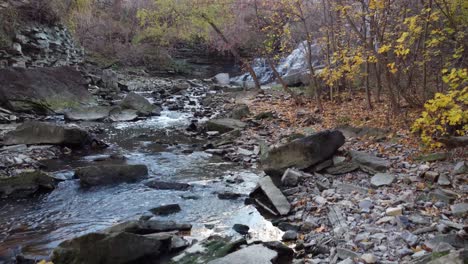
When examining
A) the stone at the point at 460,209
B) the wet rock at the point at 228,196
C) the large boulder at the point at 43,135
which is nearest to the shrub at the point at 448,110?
the stone at the point at 460,209

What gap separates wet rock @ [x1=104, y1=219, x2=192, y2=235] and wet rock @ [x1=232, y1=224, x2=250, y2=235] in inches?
27.9

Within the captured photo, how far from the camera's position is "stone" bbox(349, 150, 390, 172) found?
24.3ft

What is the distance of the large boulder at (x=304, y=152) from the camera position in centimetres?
827

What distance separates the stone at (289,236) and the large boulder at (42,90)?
12.8m

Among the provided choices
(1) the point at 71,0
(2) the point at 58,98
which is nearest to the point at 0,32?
(2) the point at 58,98

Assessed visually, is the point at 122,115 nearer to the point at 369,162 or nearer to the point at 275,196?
the point at 275,196

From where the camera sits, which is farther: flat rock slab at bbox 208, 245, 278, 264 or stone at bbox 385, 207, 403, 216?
stone at bbox 385, 207, 403, 216

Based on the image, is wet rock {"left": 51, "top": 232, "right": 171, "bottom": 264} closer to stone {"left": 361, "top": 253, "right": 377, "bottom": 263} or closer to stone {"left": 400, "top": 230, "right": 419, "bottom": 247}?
stone {"left": 361, "top": 253, "right": 377, "bottom": 263}

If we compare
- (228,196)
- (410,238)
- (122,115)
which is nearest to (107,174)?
(228,196)

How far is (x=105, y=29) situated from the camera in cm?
3775

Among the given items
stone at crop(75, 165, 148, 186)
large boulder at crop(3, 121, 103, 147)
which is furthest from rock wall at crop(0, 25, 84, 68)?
stone at crop(75, 165, 148, 186)

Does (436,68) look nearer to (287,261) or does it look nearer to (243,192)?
(243,192)

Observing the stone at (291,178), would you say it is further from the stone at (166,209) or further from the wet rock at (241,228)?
the stone at (166,209)

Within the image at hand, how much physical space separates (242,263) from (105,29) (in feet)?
121
